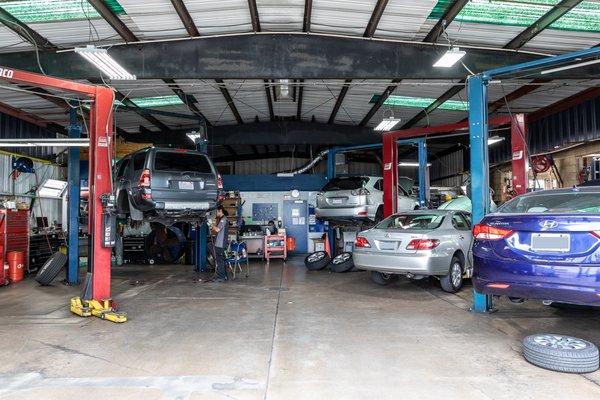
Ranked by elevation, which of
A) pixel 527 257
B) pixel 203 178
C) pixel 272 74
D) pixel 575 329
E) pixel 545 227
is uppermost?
pixel 272 74

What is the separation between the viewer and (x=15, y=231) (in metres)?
9.67

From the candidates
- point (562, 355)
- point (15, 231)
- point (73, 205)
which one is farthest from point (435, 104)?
point (15, 231)

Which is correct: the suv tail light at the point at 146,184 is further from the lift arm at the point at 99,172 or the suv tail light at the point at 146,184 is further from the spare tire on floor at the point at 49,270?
the spare tire on floor at the point at 49,270

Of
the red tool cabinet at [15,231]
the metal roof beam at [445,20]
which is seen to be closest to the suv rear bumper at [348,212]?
the metal roof beam at [445,20]

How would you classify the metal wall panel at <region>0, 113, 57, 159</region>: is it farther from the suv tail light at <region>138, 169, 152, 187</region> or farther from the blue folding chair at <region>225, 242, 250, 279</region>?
the blue folding chair at <region>225, 242, 250, 279</region>

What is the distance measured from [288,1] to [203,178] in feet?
10.3

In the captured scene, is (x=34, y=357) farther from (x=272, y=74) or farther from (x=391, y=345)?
(x=272, y=74)

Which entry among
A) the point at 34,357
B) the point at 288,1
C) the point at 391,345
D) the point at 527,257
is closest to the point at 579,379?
the point at 527,257

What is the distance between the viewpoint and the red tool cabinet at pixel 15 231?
9.02 m

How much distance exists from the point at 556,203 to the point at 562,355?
1.56m

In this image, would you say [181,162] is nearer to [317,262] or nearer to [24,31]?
[24,31]

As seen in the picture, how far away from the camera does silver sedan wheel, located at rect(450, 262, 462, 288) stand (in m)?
7.45

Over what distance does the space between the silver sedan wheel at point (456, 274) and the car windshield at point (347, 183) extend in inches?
150

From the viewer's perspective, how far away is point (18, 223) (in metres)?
9.77
